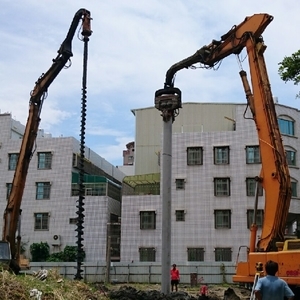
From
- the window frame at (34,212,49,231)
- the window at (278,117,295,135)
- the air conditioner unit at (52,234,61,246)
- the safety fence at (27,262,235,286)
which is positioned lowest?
the safety fence at (27,262,235,286)

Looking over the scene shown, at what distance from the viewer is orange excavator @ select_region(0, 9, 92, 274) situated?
60.2 feet

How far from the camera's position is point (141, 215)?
37906mm

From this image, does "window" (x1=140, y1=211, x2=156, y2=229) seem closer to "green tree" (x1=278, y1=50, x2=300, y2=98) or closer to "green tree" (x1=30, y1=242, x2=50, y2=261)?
"green tree" (x1=30, y1=242, x2=50, y2=261)

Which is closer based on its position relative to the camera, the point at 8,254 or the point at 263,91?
the point at 263,91

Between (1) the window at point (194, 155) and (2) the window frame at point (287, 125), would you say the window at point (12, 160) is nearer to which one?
(1) the window at point (194, 155)

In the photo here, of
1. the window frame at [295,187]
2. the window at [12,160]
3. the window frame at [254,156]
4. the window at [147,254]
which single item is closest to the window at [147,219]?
the window at [147,254]

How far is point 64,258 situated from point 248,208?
537 inches

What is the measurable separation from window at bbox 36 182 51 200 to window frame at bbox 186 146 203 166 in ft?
36.1

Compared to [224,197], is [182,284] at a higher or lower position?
lower

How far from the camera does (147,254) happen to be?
3734cm

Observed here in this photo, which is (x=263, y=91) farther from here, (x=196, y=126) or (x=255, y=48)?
(x=196, y=126)

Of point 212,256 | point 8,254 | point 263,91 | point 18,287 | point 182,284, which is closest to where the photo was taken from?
point 18,287

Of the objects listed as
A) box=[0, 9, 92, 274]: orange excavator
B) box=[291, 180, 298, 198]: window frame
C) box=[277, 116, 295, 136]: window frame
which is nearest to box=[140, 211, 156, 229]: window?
box=[291, 180, 298, 198]: window frame

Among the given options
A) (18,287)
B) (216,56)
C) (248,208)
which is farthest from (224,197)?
(18,287)
